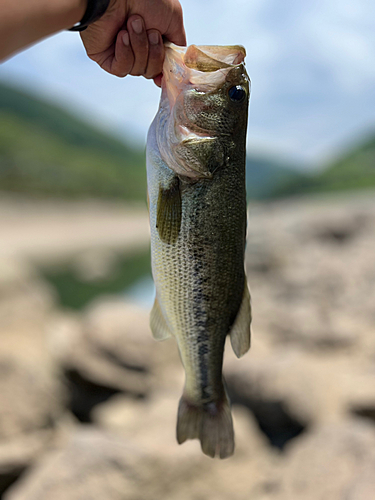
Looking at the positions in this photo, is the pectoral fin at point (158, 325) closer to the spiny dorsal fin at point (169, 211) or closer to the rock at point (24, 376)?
the spiny dorsal fin at point (169, 211)

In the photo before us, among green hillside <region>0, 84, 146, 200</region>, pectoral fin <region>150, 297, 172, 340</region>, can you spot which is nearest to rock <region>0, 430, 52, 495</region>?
pectoral fin <region>150, 297, 172, 340</region>

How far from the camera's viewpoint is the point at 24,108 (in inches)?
3310

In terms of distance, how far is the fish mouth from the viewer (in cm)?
196

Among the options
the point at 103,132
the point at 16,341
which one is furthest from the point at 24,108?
the point at 16,341

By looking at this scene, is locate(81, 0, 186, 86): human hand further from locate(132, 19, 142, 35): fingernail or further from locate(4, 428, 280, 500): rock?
locate(4, 428, 280, 500): rock

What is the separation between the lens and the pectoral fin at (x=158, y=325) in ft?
7.36

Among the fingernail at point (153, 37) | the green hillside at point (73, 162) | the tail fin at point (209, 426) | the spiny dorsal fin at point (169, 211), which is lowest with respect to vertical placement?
the green hillside at point (73, 162)

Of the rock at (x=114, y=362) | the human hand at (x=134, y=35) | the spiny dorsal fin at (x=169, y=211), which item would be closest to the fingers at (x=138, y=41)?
the human hand at (x=134, y=35)

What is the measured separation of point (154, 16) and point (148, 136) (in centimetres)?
51

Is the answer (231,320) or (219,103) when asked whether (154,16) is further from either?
(231,320)

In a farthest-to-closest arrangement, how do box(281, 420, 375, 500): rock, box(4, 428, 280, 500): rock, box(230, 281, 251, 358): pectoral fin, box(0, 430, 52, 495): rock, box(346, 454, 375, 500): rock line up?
1. box(0, 430, 52, 495): rock
2. box(4, 428, 280, 500): rock
3. box(281, 420, 375, 500): rock
4. box(346, 454, 375, 500): rock
5. box(230, 281, 251, 358): pectoral fin

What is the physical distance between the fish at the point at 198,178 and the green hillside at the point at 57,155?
4436 cm

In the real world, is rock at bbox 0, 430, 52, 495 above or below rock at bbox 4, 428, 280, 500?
below

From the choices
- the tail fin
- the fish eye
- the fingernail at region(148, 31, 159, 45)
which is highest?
the fingernail at region(148, 31, 159, 45)
